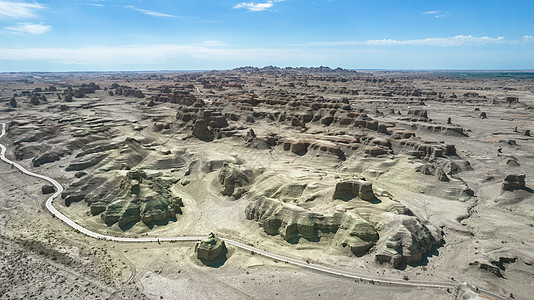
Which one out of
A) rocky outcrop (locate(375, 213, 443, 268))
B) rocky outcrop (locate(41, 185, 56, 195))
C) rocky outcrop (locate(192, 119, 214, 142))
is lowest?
rocky outcrop (locate(41, 185, 56, 195))

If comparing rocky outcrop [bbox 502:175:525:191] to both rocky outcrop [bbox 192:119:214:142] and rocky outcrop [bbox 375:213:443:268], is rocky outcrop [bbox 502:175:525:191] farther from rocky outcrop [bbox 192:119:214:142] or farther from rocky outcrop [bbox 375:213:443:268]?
rocky outcrop [bbox 192:119:214:142]

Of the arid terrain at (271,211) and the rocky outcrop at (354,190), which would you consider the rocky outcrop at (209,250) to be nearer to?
the arid terrain at (271,211)

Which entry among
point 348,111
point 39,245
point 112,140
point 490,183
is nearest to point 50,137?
point 112,140

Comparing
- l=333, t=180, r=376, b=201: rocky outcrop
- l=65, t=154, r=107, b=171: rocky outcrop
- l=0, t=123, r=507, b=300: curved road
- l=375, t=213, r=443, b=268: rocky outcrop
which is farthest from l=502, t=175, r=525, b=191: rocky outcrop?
l=65, t=154, r=107, b=171: rocky outcrop

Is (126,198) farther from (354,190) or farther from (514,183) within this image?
(514,183)

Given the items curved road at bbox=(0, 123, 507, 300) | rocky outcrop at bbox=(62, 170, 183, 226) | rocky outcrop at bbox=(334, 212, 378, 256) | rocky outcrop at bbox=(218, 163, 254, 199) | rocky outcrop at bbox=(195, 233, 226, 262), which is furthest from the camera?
rocky outcrop at bbox=(218, 163, 254, 199)

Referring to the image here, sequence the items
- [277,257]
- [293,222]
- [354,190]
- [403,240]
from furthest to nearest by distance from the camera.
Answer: [354,190]
[293,222]
[277,257]
[403,240]

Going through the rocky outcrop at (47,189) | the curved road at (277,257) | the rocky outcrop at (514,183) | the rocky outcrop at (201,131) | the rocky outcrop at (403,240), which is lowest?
the curved road at (277,257)

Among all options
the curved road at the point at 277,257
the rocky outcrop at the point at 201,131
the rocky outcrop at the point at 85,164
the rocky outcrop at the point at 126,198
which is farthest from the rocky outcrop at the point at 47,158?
the rocky outcrop at the point at 201,131

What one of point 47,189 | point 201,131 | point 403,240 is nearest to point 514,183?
point 403,240
